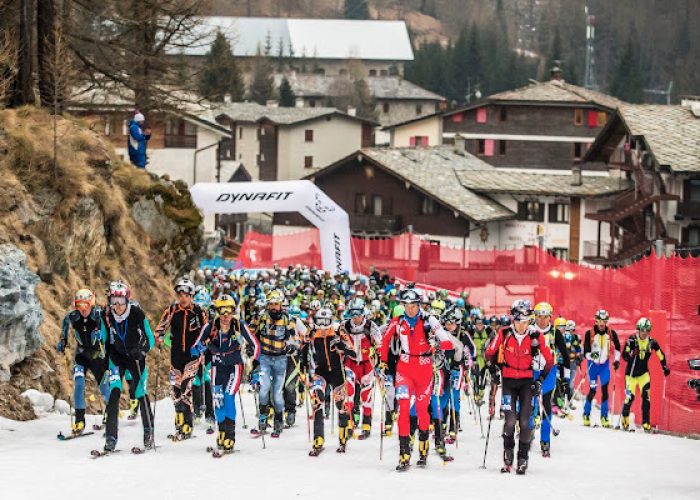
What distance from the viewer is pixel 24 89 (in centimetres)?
2664

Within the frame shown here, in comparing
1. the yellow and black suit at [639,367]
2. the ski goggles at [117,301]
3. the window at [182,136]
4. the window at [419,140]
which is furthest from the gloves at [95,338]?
the window at [419,140]

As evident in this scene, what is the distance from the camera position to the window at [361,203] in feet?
263

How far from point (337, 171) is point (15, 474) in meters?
67.2

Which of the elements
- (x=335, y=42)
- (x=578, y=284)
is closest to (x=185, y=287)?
(x=578, y=284)

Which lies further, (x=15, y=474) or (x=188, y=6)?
(x=188, y=6)

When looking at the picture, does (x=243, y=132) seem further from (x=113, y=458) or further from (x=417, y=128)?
(x=113, y=458)

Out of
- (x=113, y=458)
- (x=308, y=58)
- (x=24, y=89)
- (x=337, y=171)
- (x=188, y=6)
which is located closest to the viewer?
(x=113, y=458)

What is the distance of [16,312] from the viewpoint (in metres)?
17.6

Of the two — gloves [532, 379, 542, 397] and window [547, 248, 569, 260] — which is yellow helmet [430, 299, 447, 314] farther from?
window [547, 248, 569, 260]

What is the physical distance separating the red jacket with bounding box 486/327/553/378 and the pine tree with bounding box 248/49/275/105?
14064 cm

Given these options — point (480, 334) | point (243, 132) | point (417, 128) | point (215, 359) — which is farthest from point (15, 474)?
point (243, 132)

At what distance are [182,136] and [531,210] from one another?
1981 centimetres

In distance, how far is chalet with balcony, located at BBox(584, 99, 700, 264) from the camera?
2381 inches

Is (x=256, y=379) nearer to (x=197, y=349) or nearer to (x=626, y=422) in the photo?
(x=197, y=349)
